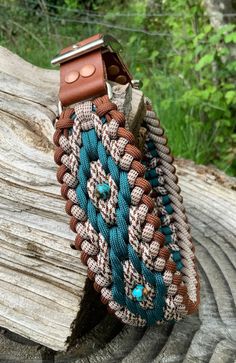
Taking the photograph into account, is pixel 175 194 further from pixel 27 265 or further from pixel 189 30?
pixel 189 30

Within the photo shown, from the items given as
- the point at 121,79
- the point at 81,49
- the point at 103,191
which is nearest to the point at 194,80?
the point at 121,79

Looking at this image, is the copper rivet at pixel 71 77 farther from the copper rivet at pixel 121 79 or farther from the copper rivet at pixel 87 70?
the copper rivet at pixel 121 79

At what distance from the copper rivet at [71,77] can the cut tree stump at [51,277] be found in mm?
91

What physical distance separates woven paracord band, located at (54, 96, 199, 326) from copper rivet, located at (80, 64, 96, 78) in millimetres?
45

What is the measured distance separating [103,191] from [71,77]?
0.65 feet

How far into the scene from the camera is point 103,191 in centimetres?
72

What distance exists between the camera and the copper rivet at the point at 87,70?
78 centimetres

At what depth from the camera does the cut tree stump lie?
0.80 metres

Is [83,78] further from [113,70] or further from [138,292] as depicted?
[138,292]

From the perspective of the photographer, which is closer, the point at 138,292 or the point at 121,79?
the point at 138,292

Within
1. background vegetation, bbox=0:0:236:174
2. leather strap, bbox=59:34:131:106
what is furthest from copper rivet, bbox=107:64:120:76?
background vegetation, bbox=0:0:236:174

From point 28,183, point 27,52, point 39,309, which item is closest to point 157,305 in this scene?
point 39,309

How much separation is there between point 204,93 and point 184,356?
181 cm

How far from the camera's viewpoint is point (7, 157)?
3.11 ft
